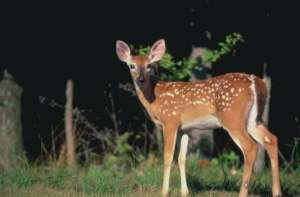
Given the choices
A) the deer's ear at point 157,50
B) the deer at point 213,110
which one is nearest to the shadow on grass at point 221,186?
the deer at point 213,110

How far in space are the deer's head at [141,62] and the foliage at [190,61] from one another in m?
0.98

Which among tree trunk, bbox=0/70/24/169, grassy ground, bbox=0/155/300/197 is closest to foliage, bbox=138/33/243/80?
grassy ground, bbox=0/155/300/197

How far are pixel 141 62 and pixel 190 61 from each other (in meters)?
2.41

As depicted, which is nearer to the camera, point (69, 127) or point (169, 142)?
point (169, 142)

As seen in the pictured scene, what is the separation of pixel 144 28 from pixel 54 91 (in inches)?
81.9

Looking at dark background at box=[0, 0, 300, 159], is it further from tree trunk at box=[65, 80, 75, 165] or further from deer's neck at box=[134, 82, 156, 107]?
deer's neck at box=[134, 82, 156, 107]

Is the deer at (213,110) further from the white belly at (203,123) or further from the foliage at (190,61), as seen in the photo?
the foliage at (190,61)

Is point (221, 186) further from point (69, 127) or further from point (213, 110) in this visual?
point (69, 127)

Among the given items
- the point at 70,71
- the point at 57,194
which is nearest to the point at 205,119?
the point at 57,194

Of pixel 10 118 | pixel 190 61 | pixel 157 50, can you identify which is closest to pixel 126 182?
pixel 157 50

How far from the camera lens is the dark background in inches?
Answer: 508

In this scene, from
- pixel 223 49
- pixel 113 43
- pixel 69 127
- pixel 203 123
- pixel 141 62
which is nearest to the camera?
pixel 203 123

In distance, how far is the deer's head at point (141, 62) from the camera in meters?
10.2

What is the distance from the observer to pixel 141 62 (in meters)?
10.3
